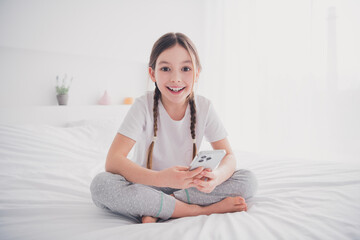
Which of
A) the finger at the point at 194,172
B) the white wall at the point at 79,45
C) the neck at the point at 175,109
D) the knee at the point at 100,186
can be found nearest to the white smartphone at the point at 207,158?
the finger at the point at 194,172

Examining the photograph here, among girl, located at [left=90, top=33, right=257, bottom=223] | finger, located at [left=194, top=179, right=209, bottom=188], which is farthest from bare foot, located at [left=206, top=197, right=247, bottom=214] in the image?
finger, located at [left=194, top=179, right=209, bottom=188]

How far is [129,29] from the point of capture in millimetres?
2188

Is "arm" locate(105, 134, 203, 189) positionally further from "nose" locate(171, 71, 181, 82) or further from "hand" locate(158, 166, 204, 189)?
"nose" locate(171, 71, 181, 82)

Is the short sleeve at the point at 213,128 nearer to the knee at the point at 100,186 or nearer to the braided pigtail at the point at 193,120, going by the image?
the braided pigtail at the point at 193,120

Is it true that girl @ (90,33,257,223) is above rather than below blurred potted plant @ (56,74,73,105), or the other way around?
below

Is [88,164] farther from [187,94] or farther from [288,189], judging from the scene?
[288,189]

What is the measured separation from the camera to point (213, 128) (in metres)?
1.06

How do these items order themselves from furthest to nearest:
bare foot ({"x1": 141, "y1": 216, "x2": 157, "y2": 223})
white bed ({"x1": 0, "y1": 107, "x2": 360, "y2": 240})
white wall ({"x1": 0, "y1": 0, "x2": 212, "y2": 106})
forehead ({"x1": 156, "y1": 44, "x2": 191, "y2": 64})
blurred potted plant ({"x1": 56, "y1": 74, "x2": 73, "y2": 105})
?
blurred potted plant ({"x1": 56, "y1": 74, "x2": 73, "y2": 105}), white wall ({"x1": 0, "y1": 0, "x2": 212, "y2": 106}), forehead ({"x1": 156, "y1": 44, "x2": 191, "y2": 64}), bare foot ({"x1": 141, "y1": 216, "x2": 157, "y2": 223}), white bed ({"x1": 0, "y1": 107, "x2": 360, "y2": 240})

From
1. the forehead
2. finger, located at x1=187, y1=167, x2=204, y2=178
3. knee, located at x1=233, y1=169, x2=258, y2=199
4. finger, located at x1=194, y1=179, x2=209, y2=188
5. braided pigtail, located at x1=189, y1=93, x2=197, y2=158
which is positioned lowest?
knee, located at x1=233, y1=169, x2=258, y2=199

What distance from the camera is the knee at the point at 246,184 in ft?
2.85

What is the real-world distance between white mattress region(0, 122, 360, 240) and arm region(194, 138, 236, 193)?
9 cm

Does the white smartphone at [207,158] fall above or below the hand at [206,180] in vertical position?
above

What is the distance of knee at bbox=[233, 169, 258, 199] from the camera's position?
867mm

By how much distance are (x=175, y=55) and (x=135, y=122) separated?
0.31 m
